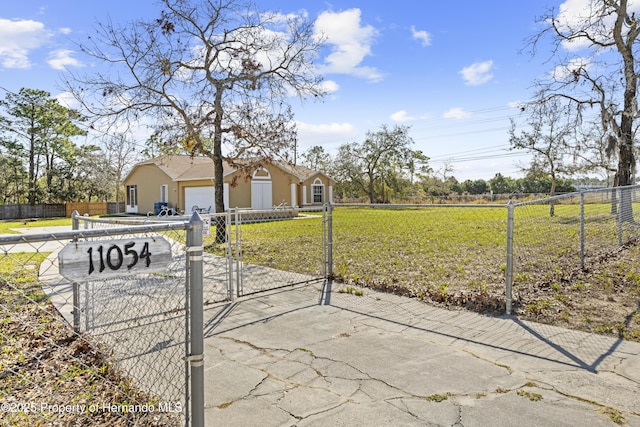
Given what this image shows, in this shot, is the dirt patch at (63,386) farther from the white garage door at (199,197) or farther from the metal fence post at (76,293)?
the white garage door at (199,197)

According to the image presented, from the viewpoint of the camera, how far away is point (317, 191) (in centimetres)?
2898

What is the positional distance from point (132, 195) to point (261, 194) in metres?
11.7

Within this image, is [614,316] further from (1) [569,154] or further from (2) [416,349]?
(1) [569,154]

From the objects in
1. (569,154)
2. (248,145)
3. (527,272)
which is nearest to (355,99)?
(248,145)

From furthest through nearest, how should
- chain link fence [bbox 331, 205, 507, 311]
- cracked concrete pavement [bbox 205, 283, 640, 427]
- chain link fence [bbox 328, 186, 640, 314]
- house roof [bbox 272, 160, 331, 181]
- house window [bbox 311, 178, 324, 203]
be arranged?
house window [bbox 311, 178, 324, 203], house roof [bbox 272, 160, 331, 181], chain link fence [bbox 331, 205, 507, 311], chain link fence [bbox 328, 186, 640, 314], cracked concrete pavement [bbox 205, 283, 640, 427]

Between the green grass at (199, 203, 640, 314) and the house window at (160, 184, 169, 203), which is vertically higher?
the house window at (160, 184, 169, 203)

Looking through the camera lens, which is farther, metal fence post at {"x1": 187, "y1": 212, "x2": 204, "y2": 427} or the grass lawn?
the grass lawn

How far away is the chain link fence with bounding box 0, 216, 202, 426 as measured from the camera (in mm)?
1770

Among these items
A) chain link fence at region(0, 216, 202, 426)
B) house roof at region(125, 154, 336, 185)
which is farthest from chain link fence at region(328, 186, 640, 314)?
house roof at region(125, 154, 336, 185)

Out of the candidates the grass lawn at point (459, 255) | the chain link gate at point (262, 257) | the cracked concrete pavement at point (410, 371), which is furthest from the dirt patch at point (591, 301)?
the chain link gate at point (262, 257)

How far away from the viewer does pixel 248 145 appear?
11.4 meters

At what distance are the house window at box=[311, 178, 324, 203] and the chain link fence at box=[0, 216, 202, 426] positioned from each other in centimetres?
2361

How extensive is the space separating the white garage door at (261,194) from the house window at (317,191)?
4.56 m

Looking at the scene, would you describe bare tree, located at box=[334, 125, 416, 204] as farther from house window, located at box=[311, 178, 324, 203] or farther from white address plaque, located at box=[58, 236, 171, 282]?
white address plaque, located at box=[58, 236, 171, 282]
